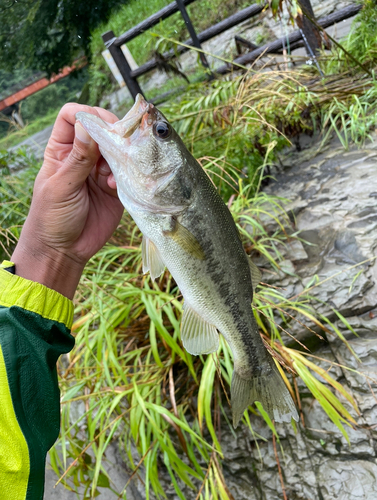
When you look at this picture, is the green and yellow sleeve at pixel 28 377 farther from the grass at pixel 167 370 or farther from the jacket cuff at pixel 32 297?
the grass at pixel 167 370

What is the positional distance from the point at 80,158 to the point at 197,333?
793 mm

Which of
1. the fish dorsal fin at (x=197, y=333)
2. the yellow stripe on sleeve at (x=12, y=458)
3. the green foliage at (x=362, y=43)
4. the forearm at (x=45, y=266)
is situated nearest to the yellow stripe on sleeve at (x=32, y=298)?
the forearm at (x=45, y=266)

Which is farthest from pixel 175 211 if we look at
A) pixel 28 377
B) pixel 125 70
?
pixel 125 70

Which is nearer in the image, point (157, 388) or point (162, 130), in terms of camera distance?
A: point (162, 130)

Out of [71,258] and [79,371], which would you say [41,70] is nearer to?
[71,258]

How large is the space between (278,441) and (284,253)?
138 centimetres

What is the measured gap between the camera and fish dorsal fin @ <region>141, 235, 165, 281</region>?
1425 millimetres

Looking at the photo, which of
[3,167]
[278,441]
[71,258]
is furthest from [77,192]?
[3,167]

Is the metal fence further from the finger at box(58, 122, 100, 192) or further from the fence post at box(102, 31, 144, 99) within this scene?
the finger at box(58, 122, 100, 192)

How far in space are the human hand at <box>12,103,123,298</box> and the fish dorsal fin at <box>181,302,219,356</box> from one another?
21.1 inches

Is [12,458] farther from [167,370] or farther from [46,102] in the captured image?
[46,102]

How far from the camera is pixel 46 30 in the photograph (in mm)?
2814

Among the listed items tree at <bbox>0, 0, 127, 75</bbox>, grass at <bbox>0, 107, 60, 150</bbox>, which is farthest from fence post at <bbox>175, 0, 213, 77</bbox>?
grass at <bbox>0, 107, 60, 150</bbox>

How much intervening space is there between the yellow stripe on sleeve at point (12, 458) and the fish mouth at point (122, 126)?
2.92 feet
